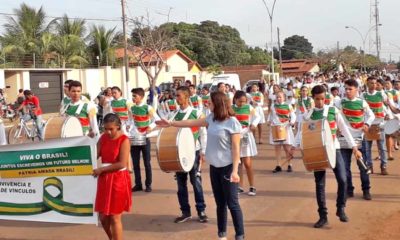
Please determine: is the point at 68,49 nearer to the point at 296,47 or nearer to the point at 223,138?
the point at 223,138

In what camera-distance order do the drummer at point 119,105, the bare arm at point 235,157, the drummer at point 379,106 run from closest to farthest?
the bare arm at point 235,157 → the drummer at point 379,106 → the drummer at point 119,105

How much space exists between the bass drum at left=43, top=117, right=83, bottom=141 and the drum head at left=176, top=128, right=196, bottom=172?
178cm

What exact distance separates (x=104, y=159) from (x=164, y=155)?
1.52 metres

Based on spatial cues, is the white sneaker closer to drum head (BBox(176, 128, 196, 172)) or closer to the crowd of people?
the crowd of people

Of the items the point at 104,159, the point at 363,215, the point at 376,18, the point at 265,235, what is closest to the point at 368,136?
the point at 363,215

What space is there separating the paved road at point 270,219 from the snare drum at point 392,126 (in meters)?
0.96

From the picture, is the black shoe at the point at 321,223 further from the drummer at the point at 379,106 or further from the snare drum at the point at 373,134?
the drummer at the point at 379,106

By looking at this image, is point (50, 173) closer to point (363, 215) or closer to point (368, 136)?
point (363, 215)

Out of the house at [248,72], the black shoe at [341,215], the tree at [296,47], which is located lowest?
the black shoe at [341,215]

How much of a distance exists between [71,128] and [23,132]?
8.18m

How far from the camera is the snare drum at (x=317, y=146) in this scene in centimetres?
637

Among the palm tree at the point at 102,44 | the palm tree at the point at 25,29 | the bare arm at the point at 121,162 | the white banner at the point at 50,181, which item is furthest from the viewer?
the palm tree at the point at 102,44

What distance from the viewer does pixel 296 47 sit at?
111562 millimetres

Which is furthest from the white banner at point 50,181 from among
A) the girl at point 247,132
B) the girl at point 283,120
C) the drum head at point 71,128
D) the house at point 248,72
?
the house at point 248,72
